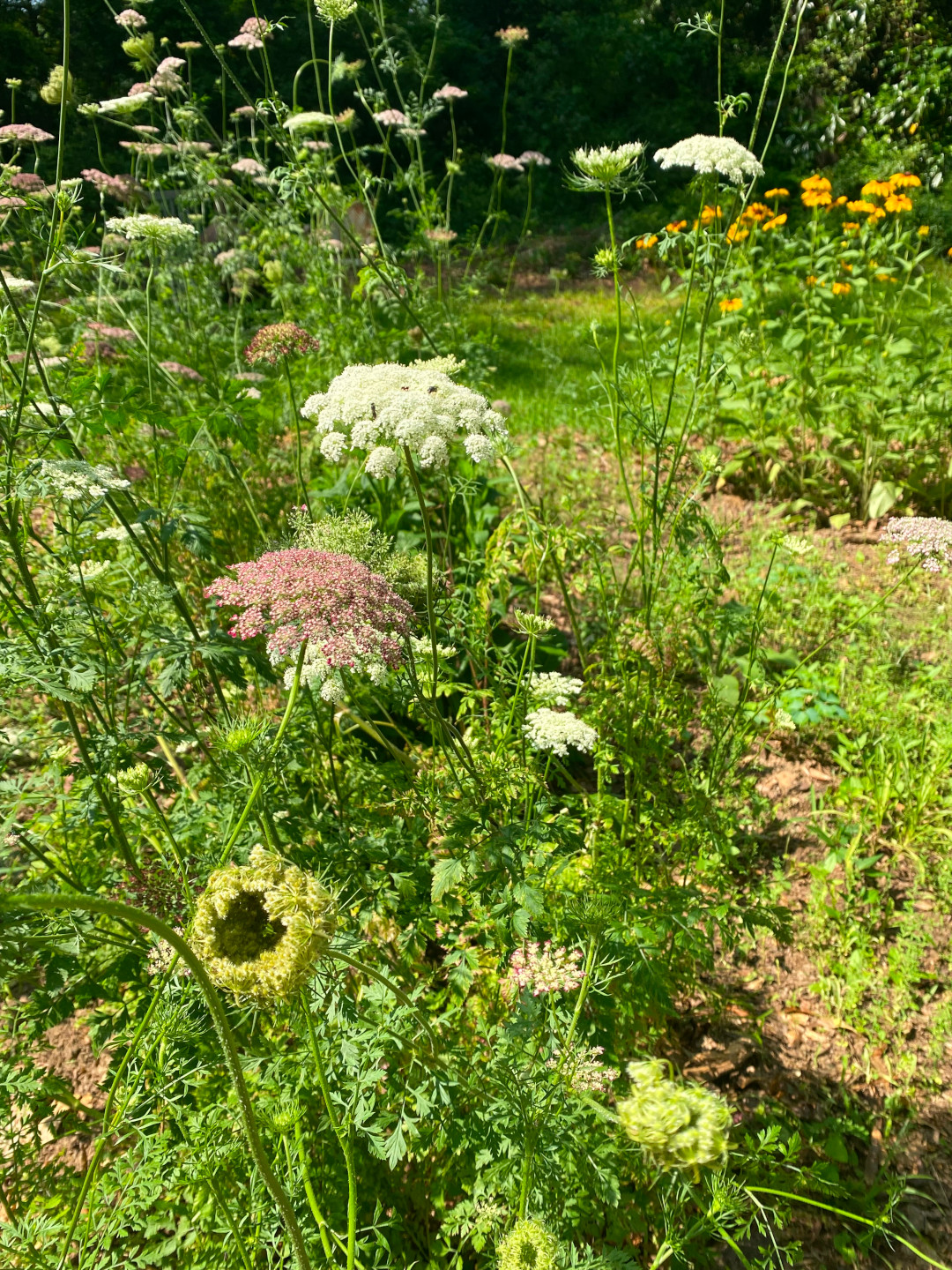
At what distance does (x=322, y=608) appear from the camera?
1535mm

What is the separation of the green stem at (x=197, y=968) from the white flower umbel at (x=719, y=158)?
2307mm

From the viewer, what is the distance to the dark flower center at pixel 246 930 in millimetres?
1090

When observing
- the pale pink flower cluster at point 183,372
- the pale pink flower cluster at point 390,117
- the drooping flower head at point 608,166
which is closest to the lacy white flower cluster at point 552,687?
the drooping flower head at point 608,166

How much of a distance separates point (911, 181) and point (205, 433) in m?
4.73

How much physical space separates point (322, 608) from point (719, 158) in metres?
1.80

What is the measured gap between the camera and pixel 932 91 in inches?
399

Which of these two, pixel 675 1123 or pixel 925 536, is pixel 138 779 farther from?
pixel 925 536

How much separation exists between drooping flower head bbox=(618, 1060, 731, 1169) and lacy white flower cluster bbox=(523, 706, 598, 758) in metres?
0.81

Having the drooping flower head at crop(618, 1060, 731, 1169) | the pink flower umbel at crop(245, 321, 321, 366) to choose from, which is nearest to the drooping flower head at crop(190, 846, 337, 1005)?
the drooping flower head at crop(618, 1060, 731, 1169)

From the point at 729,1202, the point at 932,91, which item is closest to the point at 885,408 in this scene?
the point at 729,1202

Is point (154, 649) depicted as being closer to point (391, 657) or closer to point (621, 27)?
point (391, 657)

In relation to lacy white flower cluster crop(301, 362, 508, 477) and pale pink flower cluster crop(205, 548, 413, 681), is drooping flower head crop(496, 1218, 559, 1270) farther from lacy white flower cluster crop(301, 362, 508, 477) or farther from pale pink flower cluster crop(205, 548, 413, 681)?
lacy white flower cluster crop(301, 362, 508, 477)

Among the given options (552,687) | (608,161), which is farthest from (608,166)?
(552,687)

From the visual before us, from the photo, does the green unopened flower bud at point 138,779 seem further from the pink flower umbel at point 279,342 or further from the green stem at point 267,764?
the pink flower umbel at point 279,342
